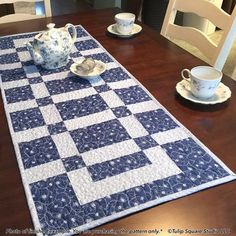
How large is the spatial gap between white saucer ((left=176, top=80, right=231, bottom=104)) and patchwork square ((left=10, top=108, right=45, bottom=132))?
1.26 feet

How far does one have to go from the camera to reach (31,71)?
1036mm

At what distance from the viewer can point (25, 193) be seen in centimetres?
60

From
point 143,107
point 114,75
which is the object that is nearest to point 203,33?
point 114,75

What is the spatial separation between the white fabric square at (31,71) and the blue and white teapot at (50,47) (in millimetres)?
29

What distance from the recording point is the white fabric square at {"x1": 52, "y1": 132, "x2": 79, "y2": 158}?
694mm

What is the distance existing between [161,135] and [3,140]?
0.37 m

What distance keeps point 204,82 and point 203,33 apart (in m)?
0.51

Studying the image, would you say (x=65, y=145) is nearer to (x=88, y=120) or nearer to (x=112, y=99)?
(x=88, y=120)

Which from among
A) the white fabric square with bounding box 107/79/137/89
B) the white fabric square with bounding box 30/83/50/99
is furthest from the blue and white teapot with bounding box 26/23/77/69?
the white fabric square with bounding box 107/79/137/89

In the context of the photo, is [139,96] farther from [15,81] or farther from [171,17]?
[171,17]

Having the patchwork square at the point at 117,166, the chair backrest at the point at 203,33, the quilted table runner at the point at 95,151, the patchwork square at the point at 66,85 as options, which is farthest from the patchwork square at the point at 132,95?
the chair backrest at the point at 203,33

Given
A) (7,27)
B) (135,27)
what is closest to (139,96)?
(135,27)

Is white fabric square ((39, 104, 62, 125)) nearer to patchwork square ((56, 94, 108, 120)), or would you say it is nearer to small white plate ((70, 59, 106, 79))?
patchwork square ((56, 94, 108, 120))

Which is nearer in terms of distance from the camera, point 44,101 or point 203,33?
point 44,101
